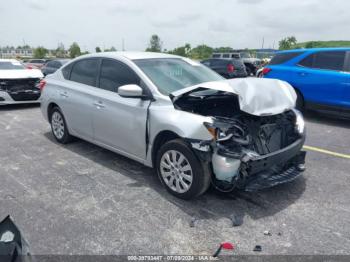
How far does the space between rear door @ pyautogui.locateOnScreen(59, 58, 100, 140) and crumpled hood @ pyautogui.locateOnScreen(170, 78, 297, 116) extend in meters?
1.72

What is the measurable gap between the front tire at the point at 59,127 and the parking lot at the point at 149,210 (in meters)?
0.57

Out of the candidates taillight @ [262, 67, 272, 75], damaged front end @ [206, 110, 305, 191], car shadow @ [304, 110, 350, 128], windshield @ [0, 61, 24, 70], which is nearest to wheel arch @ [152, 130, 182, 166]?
damaged front end @ [206, 110, 305, 191]

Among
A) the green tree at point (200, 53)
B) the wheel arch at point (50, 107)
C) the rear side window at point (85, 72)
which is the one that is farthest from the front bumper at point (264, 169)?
the green tree at point (200, 53)

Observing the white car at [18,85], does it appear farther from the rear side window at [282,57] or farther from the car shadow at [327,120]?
the car shadow at [327,120]

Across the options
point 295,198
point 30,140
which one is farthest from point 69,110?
point 295,198

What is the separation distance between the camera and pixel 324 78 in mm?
7180

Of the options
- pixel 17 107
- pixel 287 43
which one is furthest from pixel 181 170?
pixel 287 43

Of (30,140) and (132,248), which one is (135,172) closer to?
(132,248)

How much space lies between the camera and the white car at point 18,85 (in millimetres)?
8688

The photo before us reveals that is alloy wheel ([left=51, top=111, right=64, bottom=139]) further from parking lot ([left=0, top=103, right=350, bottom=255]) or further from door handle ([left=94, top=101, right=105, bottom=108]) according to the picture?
door handle ([left=94, top=101, right=105, bottom=108])

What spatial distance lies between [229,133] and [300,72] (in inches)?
207

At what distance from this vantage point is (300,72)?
7625mm

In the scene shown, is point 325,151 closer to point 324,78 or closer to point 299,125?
point 299,125

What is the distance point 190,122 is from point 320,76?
5273mm
